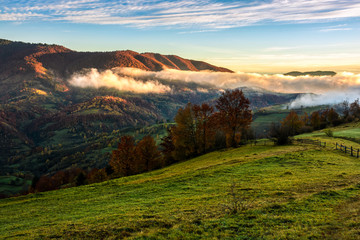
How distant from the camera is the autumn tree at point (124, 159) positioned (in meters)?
72.6

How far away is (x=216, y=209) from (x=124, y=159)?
60265 millimetres

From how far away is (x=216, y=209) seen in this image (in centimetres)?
1811

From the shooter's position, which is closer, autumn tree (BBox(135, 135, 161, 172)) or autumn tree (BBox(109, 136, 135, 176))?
autumn tree (BBox(109, 136, 135, 176))

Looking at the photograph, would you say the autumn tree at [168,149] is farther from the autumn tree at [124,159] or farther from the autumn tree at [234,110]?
the autumn tree at [234,110]

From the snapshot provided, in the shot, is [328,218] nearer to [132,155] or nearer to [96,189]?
[96,189]

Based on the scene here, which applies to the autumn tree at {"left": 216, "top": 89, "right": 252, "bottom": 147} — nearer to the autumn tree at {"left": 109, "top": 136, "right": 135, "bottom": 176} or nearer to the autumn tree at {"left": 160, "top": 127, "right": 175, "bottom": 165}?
the autumn tree at {"left": 160, "top": 127, "right": 175, "bottom": 165}

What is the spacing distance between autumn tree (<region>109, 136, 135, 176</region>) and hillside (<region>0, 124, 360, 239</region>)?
127ft

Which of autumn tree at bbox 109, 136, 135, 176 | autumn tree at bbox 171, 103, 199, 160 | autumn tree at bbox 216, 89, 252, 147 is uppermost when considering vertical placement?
autumn tree at bbox 216, 89, 252, 147

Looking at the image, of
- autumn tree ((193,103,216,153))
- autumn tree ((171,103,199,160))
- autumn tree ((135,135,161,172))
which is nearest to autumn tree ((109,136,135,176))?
autumn tree ((135,135,161,172))

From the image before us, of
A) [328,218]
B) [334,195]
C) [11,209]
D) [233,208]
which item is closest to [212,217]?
[233,208]

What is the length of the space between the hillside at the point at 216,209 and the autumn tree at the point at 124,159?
38.8 m

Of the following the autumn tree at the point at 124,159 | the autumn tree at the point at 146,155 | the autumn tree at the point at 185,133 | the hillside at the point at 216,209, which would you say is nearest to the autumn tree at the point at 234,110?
the autumn tree at the point at 185,133

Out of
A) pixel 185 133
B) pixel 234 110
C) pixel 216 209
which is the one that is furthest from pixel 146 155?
pixel 216 209

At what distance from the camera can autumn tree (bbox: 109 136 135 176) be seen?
72.6m
